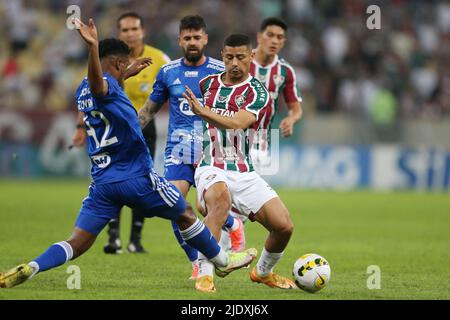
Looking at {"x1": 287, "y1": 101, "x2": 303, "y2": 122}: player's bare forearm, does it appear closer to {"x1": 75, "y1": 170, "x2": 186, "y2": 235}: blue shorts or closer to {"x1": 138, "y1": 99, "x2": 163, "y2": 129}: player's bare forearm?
{"x1": 138, "y1": 99, "x2": 163, "y2": 129}: player's bare forearm

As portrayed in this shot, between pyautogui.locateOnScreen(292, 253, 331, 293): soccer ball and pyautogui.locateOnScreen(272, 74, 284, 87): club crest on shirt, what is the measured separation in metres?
3.69

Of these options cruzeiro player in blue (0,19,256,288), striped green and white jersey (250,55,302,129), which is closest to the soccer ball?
cruzeiro player in blue (0,19,256,288)

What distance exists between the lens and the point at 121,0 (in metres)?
25.8

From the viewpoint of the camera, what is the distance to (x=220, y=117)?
8.14m

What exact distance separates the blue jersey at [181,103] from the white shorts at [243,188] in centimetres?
130

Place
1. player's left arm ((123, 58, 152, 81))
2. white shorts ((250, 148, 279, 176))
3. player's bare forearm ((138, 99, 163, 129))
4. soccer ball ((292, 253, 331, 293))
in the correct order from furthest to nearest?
1. white shorts ((250, 148, 279, 176))
2. player's bare forearm ((138, 99, 163, 129))
3. player's left arm ((123, 58, 152, 81))
4. soccer ball ((292, 253, 331, 293))

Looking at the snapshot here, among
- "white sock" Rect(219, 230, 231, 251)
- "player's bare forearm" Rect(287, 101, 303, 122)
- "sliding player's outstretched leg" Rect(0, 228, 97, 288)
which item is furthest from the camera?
"player's bare forearm" Rect(287, 101, 303, 122)

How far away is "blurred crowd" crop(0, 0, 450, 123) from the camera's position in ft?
78.9

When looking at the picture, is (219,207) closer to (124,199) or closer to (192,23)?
(124,199)

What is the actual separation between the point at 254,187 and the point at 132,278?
151 cm

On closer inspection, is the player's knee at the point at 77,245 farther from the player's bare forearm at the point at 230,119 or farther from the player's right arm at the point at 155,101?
the player's right arm at the point at 155,101

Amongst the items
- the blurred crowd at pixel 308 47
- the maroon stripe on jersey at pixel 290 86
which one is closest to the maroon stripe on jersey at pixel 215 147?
the maroon stripe on jersey at pixel 290 86
